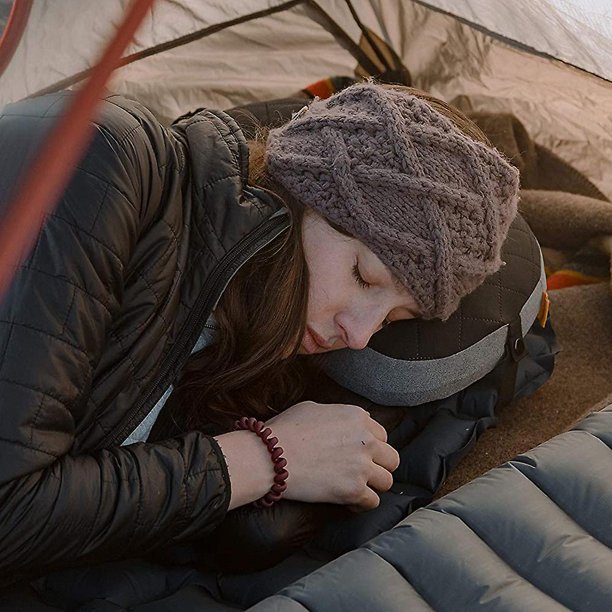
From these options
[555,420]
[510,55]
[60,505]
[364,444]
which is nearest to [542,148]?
[510,55]

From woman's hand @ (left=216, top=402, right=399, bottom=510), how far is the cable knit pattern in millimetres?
171

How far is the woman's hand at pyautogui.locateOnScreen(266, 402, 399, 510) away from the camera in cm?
110

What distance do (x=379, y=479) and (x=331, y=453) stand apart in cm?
8

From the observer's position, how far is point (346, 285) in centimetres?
106

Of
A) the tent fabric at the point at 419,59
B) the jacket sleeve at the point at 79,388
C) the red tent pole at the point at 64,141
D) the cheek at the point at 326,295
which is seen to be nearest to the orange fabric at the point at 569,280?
the tent fabric at the point at 419,59

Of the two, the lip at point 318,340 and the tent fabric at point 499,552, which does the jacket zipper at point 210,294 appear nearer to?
the lip at point 318,340

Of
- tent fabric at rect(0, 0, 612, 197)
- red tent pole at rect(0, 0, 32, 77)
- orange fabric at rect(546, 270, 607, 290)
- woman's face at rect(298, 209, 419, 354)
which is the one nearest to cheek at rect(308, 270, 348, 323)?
woman's face at rect(298, 209, 419, 354)

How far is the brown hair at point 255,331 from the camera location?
1.07 m

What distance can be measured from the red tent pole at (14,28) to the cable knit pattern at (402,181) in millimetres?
525

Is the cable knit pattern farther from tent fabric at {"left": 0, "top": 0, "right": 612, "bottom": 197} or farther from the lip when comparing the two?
tent fabric at {"left": 0, "top": 0, "right": 612, "bottom": 197}

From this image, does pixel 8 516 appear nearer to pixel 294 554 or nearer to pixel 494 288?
pixel 294 554

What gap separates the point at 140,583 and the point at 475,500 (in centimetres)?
38

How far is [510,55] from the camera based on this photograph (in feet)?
5.89

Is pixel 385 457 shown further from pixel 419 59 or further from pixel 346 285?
pixel 419 59
